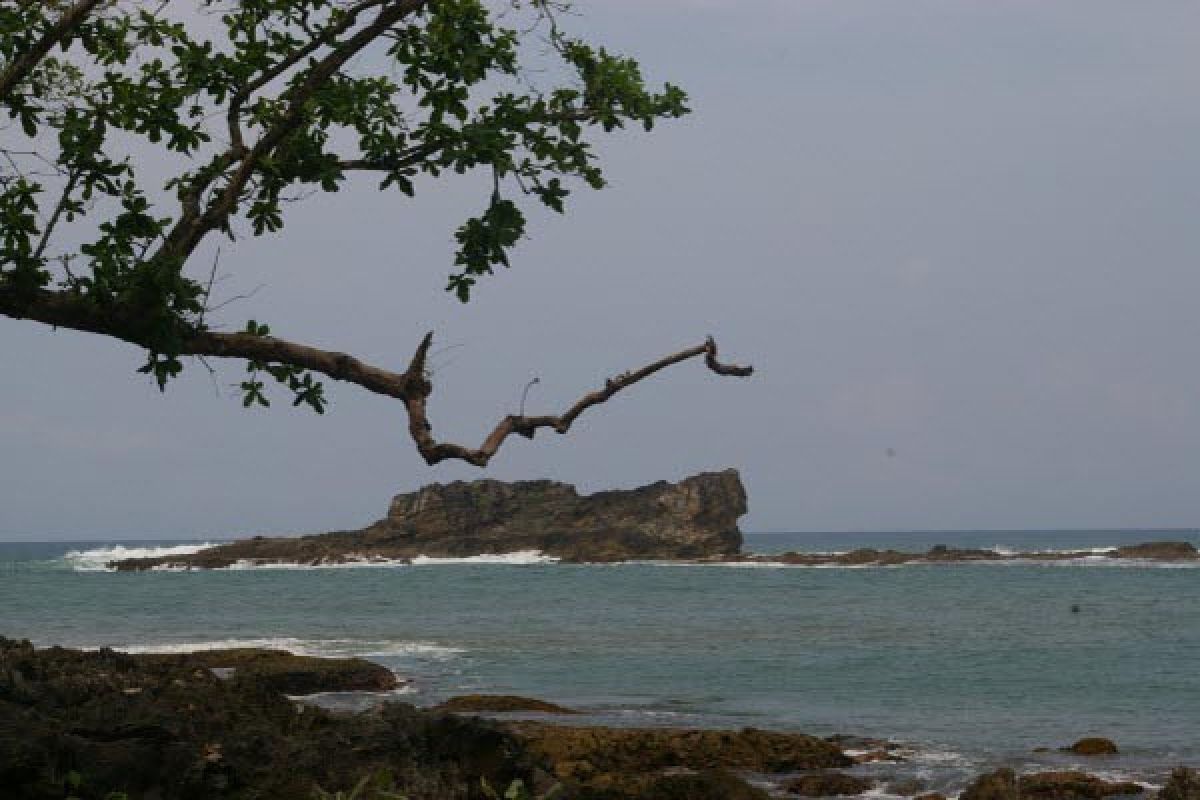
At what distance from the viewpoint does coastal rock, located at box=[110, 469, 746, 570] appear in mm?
126125

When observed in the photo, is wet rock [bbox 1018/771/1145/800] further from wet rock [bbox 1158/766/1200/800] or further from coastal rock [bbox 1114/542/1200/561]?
coastal rock [bbox 1114/542/1200/561]

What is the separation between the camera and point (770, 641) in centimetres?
5041

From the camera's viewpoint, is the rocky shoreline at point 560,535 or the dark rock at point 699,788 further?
the rocky shoreline at point 560,535

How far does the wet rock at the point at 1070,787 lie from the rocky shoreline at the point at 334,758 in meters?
0.02

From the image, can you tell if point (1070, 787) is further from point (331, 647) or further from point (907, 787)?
point (331, 647)

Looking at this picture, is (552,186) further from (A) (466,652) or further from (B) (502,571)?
(B) (502,571)

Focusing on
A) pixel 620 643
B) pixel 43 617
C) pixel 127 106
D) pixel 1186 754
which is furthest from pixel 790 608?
pixel 127 106

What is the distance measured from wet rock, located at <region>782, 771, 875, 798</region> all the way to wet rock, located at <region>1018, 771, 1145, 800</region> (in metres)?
2.03

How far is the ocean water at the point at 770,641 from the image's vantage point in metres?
30.1

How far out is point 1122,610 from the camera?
225 feet

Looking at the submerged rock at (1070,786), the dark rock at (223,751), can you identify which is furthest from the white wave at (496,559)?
the dark rock at (223,751)

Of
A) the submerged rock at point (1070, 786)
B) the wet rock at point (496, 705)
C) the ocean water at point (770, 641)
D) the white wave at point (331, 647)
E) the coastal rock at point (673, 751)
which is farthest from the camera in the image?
the white wave at point (331, 647)

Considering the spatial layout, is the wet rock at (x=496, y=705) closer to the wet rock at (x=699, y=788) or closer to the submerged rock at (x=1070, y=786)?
the submerged rock at (x=1070, y=786)

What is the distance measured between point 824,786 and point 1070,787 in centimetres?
317
